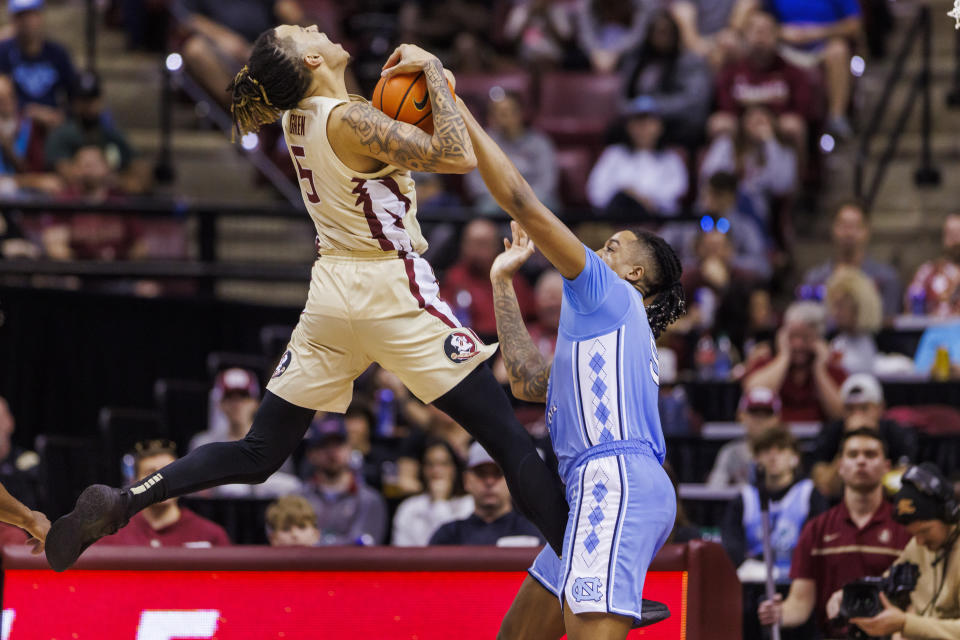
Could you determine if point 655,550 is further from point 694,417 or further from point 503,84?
point 503,84

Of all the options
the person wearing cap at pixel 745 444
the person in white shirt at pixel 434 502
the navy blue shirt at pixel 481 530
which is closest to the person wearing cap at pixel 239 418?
the person in white shirt at pixel 434 502

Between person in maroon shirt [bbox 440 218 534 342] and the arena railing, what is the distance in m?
3.10

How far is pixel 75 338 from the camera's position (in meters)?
10.7

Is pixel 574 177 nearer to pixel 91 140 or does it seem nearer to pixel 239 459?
pixel 91 140

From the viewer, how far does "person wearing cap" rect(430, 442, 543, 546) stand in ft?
26.8

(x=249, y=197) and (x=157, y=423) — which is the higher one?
(x=249, y=197)

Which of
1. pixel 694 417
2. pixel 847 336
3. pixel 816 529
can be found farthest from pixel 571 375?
pixel 847 336

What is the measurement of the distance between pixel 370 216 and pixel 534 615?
1.47 metres

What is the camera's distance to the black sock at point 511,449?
524cm

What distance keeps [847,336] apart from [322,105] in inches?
248

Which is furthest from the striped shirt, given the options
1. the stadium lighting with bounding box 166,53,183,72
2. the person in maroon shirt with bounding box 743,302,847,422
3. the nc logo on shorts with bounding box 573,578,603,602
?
the stadium lighting with bounding box 166,53,183,72

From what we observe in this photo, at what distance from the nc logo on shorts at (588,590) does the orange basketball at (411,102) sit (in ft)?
5.18

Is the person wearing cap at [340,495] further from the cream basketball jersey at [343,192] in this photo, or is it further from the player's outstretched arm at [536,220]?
the player's outstretched arm at [536,220]

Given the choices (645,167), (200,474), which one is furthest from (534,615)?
(645,167)
